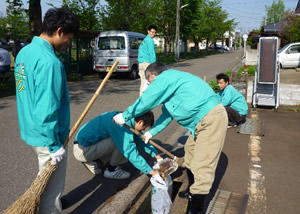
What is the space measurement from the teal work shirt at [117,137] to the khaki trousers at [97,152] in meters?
0.05

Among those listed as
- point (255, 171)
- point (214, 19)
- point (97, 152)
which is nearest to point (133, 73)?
point (255, 171)

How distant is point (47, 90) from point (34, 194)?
2.68ft

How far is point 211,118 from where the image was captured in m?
2.61

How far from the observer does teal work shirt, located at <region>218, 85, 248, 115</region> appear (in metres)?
5.73

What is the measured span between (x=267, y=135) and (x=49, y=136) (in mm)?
4559

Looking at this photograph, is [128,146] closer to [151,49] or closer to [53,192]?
[53,192]

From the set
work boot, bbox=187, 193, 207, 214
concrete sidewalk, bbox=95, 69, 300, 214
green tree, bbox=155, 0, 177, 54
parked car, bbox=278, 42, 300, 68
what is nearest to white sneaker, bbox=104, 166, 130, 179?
concrete sidewalk, bbox=95, 69, 300, 214

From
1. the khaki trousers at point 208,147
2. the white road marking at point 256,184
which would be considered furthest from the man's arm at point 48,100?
the white road marking at point 256,184

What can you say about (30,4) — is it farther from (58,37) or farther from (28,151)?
(58,37)

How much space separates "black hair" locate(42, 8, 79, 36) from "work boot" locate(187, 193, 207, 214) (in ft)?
6.17

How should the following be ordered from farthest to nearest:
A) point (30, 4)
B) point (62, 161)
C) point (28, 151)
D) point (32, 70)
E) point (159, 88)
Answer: point (30, 4) → point (28, 151) → point (159, 88) → point (62, 161) → point (32, 70)

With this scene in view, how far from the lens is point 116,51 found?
1197 cm

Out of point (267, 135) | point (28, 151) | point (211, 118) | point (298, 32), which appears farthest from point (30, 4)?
point (298, 32)

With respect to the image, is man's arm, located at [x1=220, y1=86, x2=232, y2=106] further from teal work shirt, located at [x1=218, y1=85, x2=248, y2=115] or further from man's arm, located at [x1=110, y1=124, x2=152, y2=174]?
man's arm, located at [x1=110, y1=124, x2=152, y2=174]
